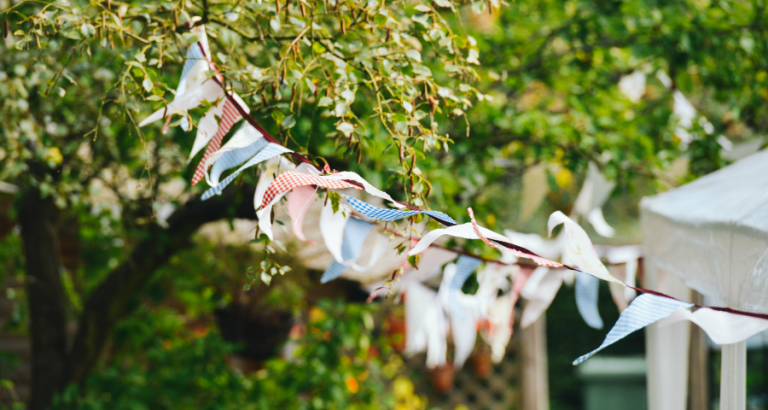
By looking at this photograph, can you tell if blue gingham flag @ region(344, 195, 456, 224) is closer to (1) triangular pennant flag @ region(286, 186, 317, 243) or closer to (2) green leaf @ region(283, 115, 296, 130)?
(1) triangular pennant flag @ region(286, 186, 317, 243)

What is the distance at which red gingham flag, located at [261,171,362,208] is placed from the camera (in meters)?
0.84

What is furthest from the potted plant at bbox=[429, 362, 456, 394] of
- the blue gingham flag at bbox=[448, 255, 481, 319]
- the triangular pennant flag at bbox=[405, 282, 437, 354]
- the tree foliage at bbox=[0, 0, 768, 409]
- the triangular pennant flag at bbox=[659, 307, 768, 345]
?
the triangular pennant flag at bbox=[659, 307, 768, 345]

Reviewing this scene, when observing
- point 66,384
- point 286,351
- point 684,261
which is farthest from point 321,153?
point 286,351

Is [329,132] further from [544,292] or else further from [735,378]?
[735,378]

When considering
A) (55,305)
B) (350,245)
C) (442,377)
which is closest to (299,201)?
(350,245)

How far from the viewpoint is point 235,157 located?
3.37 ft

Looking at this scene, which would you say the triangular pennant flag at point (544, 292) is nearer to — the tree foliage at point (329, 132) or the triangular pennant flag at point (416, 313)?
the tree foliage at point (329, 132)

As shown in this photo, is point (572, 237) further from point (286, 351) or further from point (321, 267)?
point (286, 351)

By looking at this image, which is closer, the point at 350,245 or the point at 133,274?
the point at 350,245

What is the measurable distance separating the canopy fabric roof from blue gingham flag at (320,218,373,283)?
0.78 metres

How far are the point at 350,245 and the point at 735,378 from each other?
2.74ft

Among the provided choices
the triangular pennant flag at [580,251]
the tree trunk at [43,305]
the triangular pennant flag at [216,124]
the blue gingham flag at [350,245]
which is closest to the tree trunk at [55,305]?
the tree trunk at [43,305]

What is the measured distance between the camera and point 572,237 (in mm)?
989

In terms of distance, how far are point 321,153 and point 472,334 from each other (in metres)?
1.22
